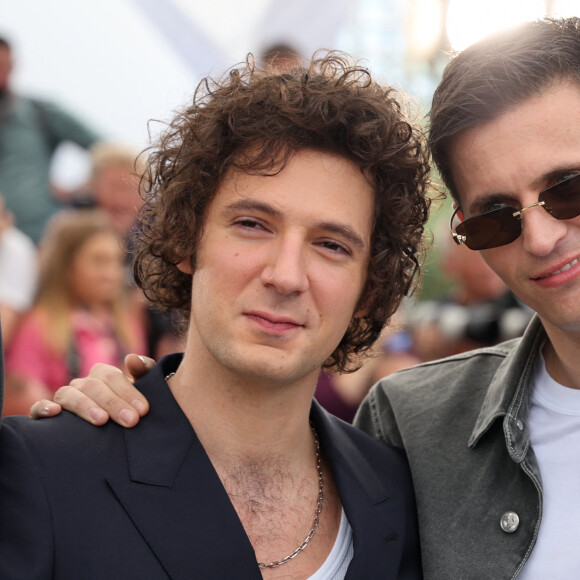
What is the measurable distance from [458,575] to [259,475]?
2.35 feet

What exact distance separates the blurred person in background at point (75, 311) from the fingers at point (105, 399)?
7.58 feet

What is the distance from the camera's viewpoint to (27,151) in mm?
6328

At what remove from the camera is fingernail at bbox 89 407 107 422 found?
253 cm

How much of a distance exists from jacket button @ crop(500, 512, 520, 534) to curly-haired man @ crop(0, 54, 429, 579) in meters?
0.34

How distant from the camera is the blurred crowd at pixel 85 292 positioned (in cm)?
516

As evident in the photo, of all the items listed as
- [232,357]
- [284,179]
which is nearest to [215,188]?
[284,179]

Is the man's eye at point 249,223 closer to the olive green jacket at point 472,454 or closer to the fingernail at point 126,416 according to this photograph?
the fingernail at point 126,416

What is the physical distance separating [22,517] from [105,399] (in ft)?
1.60

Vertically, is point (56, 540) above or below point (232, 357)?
below

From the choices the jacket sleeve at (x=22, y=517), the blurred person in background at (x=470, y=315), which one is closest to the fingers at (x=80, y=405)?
the jacket sleeve at (x=22, y=517)

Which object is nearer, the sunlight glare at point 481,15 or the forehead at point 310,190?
the forehead at point 310,190

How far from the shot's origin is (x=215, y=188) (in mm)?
2959

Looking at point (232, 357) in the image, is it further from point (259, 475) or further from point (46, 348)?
point (46, 348)

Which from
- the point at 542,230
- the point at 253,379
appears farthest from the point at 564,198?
the point at 253,379
